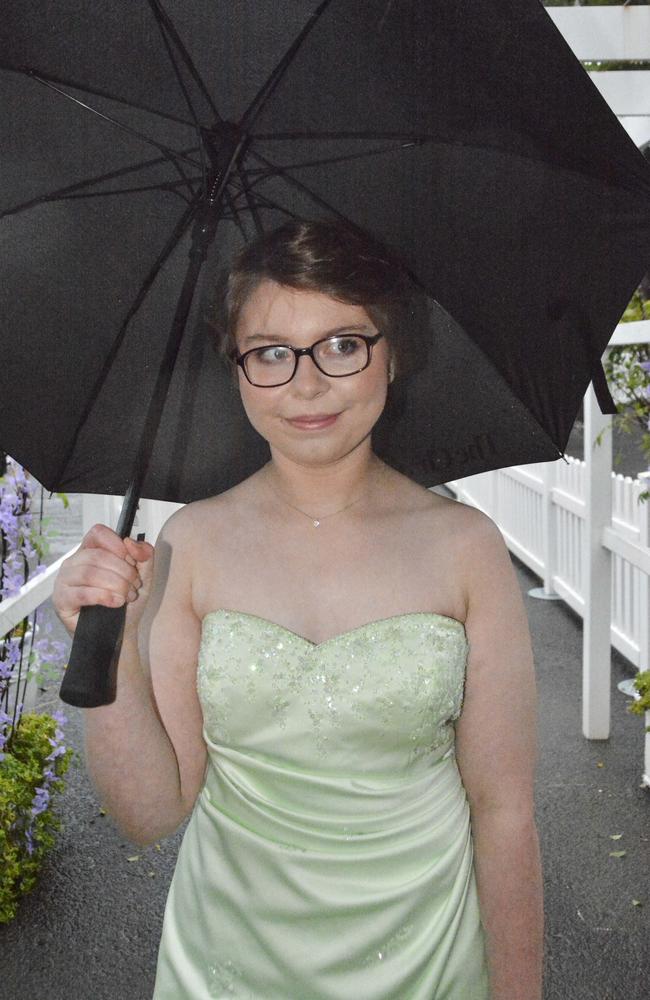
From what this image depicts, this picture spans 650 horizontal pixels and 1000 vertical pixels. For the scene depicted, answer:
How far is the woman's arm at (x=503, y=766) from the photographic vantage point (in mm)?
1765

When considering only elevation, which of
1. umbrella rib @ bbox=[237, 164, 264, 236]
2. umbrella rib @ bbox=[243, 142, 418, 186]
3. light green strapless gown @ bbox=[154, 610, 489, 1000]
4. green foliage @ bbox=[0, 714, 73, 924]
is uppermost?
umbrella rib @ bbox=[243, 142, 418, 186]

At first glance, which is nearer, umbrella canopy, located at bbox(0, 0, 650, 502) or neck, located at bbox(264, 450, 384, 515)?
umbrella canopy, located at bbox(0, 0, 650, 502)

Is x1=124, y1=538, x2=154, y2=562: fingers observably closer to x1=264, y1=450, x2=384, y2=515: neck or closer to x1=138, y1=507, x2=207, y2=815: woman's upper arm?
x1=138, y1=507, x2=207, y2=815: woman's upper arm

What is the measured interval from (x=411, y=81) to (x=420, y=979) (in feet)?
4.58

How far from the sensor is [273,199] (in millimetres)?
1880

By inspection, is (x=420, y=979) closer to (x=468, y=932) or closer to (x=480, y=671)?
(x=468, y=932)

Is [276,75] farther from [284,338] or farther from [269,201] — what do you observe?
[284,338]

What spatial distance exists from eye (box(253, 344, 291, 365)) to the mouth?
0.09 metres

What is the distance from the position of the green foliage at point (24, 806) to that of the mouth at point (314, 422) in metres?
2.85

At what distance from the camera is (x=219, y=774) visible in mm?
1797

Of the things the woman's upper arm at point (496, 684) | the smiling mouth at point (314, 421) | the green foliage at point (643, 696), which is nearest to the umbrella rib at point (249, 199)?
the smiling mouth at point (314, 421)

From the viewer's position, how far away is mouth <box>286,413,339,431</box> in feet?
5.60

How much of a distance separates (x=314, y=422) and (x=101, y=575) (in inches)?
17.0

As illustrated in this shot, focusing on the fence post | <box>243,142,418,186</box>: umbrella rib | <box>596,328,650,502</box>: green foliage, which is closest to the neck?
<box>243,142,418,186</box>: umbrella rib
